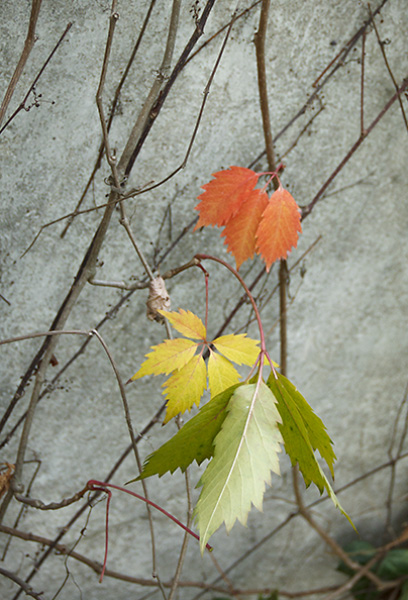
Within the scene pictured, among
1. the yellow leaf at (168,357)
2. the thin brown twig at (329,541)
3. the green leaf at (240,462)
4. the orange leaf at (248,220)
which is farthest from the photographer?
the thin brown twig at (329,541)

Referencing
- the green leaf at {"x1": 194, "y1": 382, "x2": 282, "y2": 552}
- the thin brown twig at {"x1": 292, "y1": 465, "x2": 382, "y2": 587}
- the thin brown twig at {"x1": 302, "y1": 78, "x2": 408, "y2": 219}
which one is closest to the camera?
the green leaf at {"x1": 194, "y1": 382, "x2": 282, "y2": 552}

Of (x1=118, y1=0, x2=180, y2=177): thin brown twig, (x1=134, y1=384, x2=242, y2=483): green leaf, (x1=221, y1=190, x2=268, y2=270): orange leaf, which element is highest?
(x1=118, y1=0, x2=180, y2=177): thin brown twig

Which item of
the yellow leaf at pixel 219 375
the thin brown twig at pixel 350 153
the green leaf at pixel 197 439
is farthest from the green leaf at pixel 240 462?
the thin brown twig at pixel 350 153

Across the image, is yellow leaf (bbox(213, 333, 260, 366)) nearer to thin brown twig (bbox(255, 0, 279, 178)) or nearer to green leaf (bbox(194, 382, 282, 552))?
green leaf (bbox(194, 382, 282, 552))

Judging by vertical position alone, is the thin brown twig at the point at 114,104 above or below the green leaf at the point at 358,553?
above

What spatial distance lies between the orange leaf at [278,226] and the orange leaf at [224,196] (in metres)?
0.05

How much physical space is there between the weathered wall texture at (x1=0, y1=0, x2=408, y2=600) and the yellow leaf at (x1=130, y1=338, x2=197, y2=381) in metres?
0.28

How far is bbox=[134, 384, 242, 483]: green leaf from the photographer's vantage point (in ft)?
1.66

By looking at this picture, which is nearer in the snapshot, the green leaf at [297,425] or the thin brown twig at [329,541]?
the green leaf at [297,425]

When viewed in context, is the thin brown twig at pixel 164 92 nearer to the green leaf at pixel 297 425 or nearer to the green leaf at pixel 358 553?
the green leaf at pixel 297 425

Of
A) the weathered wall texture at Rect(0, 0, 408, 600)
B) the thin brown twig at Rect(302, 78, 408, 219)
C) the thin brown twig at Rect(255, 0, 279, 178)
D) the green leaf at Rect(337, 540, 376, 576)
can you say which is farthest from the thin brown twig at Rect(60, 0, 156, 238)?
the green leaf at Rect(337, 540, 376, 576)

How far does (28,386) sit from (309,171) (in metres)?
0.64

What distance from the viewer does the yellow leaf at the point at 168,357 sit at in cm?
60

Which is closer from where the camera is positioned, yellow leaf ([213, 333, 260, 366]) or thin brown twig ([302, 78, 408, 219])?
yellow leaf ([213, 333, 260, 366])
